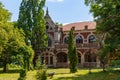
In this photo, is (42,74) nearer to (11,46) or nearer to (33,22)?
(11,46)

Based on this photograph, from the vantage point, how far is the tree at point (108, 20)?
27.7 metres

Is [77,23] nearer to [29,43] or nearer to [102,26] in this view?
[29,43]

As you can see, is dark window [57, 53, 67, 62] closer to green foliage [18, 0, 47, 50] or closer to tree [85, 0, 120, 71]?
green foliage [18, 0, 47, 50]

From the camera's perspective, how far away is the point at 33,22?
5181 centimetres

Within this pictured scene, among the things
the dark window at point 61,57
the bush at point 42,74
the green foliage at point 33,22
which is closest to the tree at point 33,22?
the green foliage at point 33,22

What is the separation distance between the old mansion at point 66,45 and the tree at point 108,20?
21.7 m

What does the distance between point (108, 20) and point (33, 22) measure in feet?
83.6

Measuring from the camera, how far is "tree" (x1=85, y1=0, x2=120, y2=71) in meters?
27.7

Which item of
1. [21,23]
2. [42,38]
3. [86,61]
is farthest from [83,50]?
[21,23]

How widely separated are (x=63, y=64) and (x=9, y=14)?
16.2m

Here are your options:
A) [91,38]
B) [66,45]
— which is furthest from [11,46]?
[91,38]

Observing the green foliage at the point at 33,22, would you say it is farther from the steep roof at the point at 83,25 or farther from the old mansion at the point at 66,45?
the steep roof at the point at 83,25

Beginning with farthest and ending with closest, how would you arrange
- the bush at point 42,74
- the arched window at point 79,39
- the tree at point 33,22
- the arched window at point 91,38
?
the arched window at point 79,39 → the arched window at point 91,38 → the tree at point 33,22 → the bush at point 42,74

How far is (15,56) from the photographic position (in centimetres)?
4325
